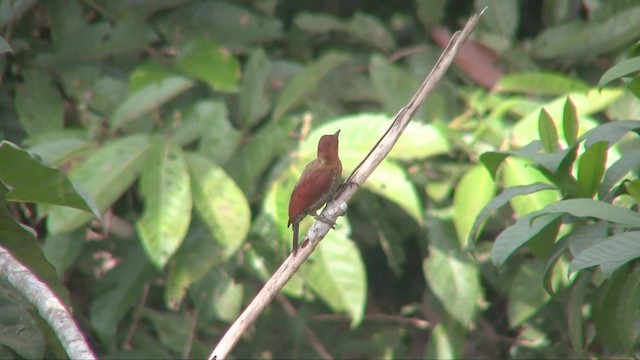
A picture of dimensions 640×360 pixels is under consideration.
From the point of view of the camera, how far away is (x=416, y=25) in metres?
2.98

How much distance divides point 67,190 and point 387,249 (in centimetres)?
118

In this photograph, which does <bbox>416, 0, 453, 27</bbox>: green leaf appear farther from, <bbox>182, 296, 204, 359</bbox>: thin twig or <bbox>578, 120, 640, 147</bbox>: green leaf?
<bbox>578, 120, 640, 147</bbox>: green leaf

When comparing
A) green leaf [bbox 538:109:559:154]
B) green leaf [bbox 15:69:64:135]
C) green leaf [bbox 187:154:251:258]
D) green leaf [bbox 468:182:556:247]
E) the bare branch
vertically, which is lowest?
green leaf [bbox 15:69:64:135]

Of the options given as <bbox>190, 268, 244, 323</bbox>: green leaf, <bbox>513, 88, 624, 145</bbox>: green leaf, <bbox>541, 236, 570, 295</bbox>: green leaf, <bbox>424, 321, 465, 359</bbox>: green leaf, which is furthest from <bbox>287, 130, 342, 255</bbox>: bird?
<bbox>424, 321, 465, 359</bbox>: green leaf

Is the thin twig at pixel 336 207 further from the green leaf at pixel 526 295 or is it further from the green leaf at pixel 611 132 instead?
the green leaf at pixel 526 295

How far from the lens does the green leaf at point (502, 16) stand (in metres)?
2.63

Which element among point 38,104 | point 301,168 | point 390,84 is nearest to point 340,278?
point 301,168

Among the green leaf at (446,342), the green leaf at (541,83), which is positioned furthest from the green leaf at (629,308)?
the green leaf at (541,83)

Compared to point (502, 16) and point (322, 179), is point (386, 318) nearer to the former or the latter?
point (502, 16)

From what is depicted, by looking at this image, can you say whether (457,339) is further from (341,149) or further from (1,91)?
(1,91)

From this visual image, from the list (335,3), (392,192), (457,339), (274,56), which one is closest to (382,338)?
(457,339)

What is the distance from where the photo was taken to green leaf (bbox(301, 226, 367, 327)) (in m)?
2.08

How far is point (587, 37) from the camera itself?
2564mm

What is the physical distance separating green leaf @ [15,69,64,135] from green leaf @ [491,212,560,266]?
1.31m
